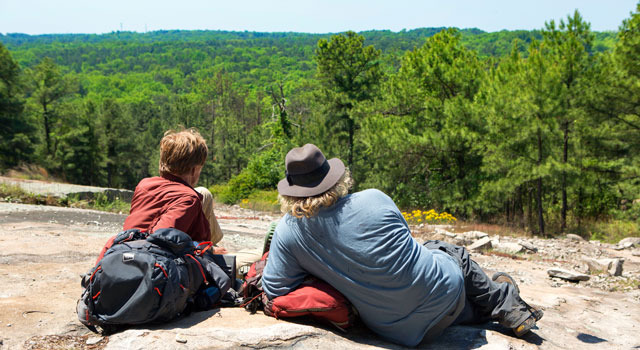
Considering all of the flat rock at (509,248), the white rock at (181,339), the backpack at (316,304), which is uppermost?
the backpack at (316,304)

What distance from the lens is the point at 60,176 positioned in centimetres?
4269

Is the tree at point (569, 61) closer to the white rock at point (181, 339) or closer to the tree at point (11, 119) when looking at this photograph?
the white rock at point (181, 339)

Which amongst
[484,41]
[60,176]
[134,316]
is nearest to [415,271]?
[134,316]

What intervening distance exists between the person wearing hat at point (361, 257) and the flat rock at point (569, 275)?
3.58 meters

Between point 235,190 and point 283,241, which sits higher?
point 283,241

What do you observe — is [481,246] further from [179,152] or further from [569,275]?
[179,152]

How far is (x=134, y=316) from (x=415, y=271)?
61.7 inches

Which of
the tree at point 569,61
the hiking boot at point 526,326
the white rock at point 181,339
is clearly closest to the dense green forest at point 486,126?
the tree at point 569,61

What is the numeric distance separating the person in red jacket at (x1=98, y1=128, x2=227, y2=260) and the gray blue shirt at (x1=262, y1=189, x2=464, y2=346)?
0.63m

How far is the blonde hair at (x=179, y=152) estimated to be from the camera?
10.8 ft

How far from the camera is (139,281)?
2.66 m

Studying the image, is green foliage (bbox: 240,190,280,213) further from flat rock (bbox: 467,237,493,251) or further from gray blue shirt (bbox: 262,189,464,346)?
gray blue shirt (bbox: 262,189,464,346)

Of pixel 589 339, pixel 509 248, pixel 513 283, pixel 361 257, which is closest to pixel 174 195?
pixel 361 257

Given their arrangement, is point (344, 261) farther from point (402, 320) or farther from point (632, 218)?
point (632, 218)
